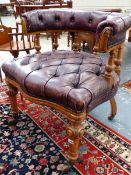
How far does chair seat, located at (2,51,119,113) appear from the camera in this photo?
1028mm

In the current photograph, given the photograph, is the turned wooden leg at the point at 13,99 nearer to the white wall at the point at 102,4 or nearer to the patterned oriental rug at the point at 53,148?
the patterned oriental rug at the point at 53,148

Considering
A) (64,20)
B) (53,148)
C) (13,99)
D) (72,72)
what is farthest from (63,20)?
(53,148)

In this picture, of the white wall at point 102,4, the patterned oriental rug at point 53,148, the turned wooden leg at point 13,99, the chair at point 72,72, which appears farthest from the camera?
the white wall at point 102,4

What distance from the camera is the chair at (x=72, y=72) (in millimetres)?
1026

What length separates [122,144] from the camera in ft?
4.55

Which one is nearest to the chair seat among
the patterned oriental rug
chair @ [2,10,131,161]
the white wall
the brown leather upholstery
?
chair @ [2,10,131,161]

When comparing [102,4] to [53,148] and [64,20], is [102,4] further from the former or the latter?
[53,148]

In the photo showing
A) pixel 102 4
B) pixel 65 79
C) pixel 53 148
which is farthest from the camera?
pixel 102 4

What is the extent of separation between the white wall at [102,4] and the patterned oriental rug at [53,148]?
2.94 meters

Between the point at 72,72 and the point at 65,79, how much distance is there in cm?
11

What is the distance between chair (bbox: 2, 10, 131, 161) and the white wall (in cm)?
260

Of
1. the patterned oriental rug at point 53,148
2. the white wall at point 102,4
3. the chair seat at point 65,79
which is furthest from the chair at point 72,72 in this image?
the white wall at point 102,4

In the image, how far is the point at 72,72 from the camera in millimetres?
1213

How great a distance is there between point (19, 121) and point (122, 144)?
0.82 metres
